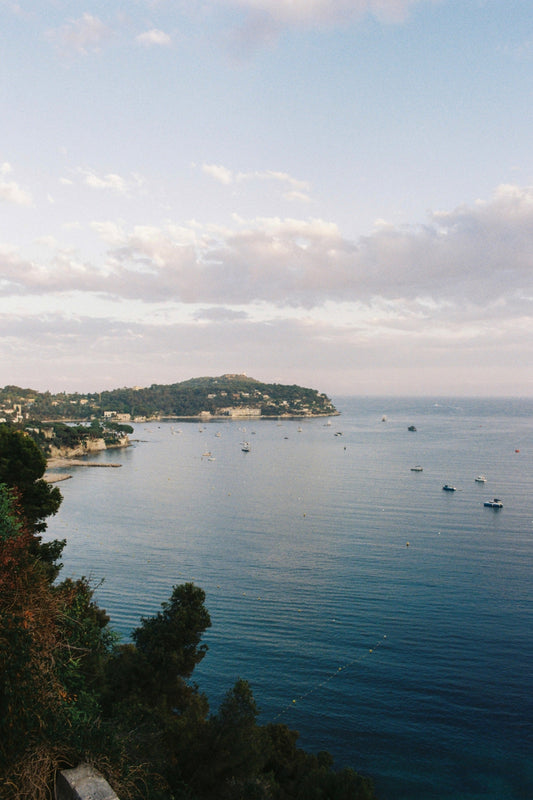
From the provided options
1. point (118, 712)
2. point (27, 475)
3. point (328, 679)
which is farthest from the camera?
point (328, 679)

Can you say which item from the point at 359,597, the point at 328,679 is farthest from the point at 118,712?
the point at 359,597

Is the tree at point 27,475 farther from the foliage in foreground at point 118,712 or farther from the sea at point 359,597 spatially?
the sea at point 359,597

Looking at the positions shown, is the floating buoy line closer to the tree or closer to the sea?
the sea

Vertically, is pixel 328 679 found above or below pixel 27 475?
below

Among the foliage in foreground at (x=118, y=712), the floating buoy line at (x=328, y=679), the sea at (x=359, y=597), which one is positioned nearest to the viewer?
the foliage in foreground at (x=118, y=712)

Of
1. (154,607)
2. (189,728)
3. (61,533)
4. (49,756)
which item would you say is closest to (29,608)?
(49,756)

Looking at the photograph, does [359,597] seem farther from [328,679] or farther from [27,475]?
[27,475]

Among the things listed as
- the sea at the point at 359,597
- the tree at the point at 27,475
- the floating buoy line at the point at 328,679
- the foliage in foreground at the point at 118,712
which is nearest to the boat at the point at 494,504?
the sea at the point at 359,597
